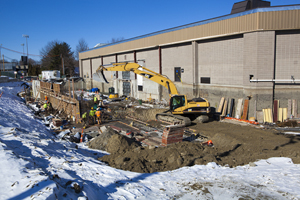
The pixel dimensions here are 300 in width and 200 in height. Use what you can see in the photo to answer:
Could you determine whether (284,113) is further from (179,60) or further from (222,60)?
(179,60)

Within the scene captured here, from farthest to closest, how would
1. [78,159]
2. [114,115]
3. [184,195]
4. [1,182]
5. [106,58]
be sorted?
[106,58], [114,115], [78,159], [184,195], [1,182]

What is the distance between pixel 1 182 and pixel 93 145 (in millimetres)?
6058

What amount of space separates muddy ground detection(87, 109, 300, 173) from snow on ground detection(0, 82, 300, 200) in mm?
482

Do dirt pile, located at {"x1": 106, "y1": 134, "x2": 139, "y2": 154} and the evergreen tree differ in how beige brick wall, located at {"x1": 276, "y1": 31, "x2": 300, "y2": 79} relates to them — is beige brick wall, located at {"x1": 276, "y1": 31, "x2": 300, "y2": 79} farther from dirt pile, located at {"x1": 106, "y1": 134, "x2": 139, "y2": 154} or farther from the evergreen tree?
the evergreen tree

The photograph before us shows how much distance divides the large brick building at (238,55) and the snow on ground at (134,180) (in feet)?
30.4

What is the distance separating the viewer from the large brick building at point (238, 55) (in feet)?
52.3

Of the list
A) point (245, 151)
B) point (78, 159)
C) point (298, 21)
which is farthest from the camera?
point (298, 21)

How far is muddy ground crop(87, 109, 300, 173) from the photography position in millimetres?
8633

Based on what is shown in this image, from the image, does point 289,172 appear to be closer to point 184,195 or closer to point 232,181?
point 232,181

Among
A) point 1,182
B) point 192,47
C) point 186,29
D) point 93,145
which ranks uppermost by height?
point 186,29

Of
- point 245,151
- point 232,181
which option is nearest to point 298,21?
point 245,151

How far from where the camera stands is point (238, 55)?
17672 mm

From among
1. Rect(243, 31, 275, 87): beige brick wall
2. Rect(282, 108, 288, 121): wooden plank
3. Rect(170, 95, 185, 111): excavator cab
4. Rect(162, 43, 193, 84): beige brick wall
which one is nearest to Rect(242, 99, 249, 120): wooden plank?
Rect(243, 31, 275, 87): beige brick wall

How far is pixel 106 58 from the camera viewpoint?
38.0 meters
